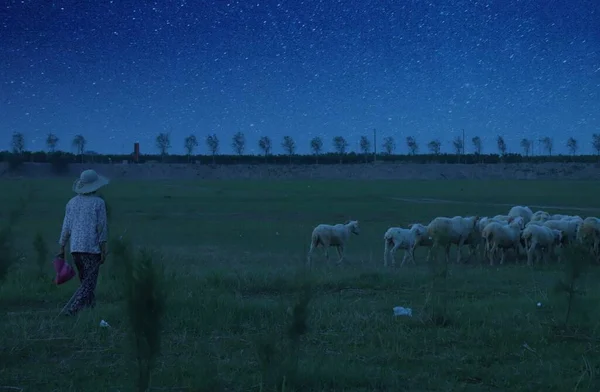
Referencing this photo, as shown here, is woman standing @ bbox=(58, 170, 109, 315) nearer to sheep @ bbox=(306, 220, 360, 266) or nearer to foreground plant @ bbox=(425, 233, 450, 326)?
foreground plant @ bbox=(425, 233, 450, 326)

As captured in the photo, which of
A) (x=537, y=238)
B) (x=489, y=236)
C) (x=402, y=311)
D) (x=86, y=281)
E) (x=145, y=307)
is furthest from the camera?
(x=489, y=236)

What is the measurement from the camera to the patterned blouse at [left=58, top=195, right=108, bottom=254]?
9.05 meters

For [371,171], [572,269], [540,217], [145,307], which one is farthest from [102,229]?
[371,171]

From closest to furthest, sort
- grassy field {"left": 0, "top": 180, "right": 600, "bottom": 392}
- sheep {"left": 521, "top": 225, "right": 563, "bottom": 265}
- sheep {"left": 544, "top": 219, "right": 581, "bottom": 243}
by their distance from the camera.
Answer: grassy field {"left": 0, "top": 180, "right": 600, "bottom": 392}, sheep {"left": 521, "top": 225, "right": 563, "bottom": 265}, sheep {"left": 544, "top": 219, "right": 581, "bottom": 243}

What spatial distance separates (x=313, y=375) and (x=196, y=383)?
1086mm

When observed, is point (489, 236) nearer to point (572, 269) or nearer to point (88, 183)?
point (572, 269)

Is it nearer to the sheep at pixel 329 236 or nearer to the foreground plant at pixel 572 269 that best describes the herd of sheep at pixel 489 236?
the sheep at pixel 329 236

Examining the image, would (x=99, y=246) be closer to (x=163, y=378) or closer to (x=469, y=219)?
(x=163, y=378)

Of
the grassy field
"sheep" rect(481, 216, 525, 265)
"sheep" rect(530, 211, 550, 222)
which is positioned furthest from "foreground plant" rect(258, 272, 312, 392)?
"sheep" rect(530, 211, 550, 222)

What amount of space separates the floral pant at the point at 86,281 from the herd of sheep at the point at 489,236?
28.1 feet

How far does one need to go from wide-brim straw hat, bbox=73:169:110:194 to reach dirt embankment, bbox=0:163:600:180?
7772 cm

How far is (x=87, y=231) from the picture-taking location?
906cm

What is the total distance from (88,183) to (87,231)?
2.31ft

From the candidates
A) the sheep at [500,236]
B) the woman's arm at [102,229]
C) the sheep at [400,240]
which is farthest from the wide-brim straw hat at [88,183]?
the sheep at [500,236]
